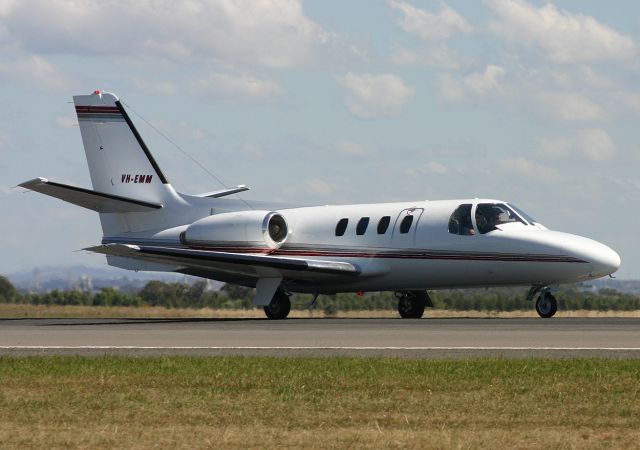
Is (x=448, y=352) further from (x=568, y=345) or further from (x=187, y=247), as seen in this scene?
(x=187, y=247)

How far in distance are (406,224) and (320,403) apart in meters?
21.8

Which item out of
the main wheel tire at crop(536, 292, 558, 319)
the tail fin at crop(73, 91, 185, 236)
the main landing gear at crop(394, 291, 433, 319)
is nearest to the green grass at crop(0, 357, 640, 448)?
the main wheel tire at crop(536, 292, 558, 319)

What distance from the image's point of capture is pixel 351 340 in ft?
72.9

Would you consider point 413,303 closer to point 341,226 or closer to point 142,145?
point 341,226

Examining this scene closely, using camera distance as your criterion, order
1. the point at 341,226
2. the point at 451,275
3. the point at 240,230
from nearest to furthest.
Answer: the point at 451,275 → the point at 341,226 → the point at 240,230

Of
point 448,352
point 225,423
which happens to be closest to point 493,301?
point 448,352

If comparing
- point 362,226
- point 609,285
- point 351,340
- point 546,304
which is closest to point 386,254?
point 362,226

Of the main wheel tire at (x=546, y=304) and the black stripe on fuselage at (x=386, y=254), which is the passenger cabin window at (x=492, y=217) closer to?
the black stripe on fuselage at (x=386, y=254)

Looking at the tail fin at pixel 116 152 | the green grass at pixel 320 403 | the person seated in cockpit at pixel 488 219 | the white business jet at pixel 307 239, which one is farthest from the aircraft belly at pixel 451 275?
the green grass at pixel 320 403

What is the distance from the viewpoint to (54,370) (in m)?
16.5

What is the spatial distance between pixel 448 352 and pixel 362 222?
16972mm

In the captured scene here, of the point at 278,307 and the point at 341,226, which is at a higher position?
the point at 341,226

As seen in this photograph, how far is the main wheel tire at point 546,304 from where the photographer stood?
32.8 meters

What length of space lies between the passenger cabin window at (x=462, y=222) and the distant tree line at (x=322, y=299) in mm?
2663
